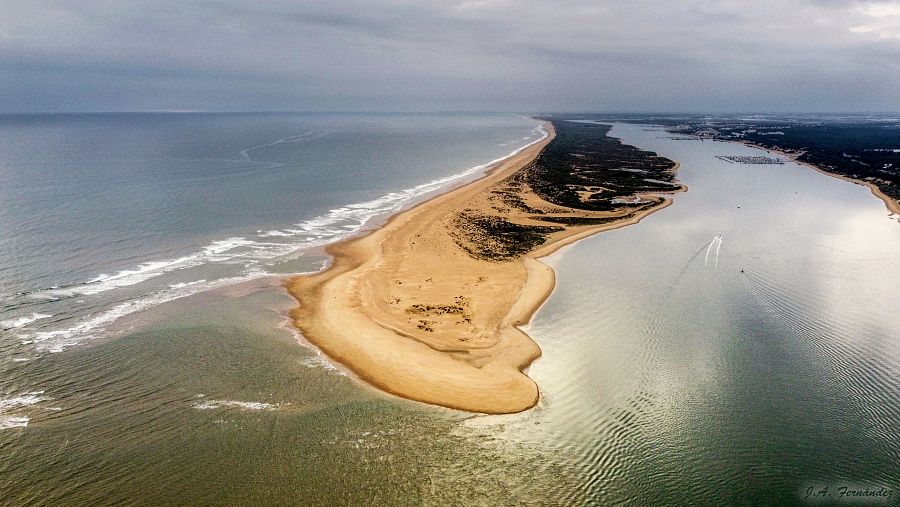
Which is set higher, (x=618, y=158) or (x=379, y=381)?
(x=618, y=158)

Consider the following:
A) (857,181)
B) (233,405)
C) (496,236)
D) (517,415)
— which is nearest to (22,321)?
(233,405)

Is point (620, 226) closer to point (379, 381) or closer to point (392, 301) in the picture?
point (392, 301)

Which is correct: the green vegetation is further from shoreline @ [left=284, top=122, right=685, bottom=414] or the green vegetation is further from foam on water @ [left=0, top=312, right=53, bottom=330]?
foam on water @ [left=0, top=312, right=53, bottom=330]

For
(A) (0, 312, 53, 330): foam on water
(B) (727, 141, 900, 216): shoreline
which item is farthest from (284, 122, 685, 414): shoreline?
(B) (727, 141, 900, 216): shoreline

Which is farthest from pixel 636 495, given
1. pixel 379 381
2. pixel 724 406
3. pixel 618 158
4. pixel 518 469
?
pixel 618 158

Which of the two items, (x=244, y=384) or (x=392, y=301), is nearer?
(x=244, y=384)

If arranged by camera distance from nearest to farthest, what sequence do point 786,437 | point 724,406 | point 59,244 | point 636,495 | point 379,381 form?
point 636,495
point 786,437
point 724,406
point 379,381
point 59,244
